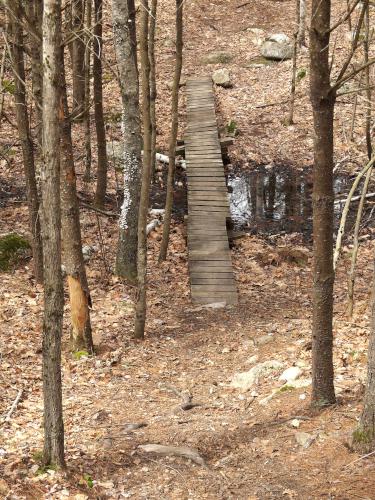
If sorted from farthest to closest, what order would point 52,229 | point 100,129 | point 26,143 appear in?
point 100,129
point 26,143
point 52,229

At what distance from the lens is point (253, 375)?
25.0 ft

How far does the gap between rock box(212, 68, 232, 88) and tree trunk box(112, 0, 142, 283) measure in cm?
1024

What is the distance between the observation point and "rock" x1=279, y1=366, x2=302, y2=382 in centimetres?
712

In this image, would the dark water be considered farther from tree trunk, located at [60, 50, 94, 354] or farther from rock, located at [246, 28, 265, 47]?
rock, located at [246, 28, 265, 47]

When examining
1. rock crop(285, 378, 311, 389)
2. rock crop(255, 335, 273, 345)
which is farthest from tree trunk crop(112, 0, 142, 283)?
rock crop(285, 378, 311, 389)

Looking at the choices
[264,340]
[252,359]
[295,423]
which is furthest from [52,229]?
[264,340]

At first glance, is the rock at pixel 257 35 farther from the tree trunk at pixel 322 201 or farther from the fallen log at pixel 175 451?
the fallen log at pixel 175 451

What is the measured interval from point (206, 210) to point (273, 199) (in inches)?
120

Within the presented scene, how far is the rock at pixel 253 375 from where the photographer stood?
745cm

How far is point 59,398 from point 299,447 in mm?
2126

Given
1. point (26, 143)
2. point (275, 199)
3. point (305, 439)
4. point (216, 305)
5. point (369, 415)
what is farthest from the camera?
point (275, 199)

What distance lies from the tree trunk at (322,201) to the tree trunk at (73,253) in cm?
370

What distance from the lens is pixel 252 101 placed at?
20.6 meters

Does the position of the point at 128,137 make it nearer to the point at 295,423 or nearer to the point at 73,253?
the point at 73,253
